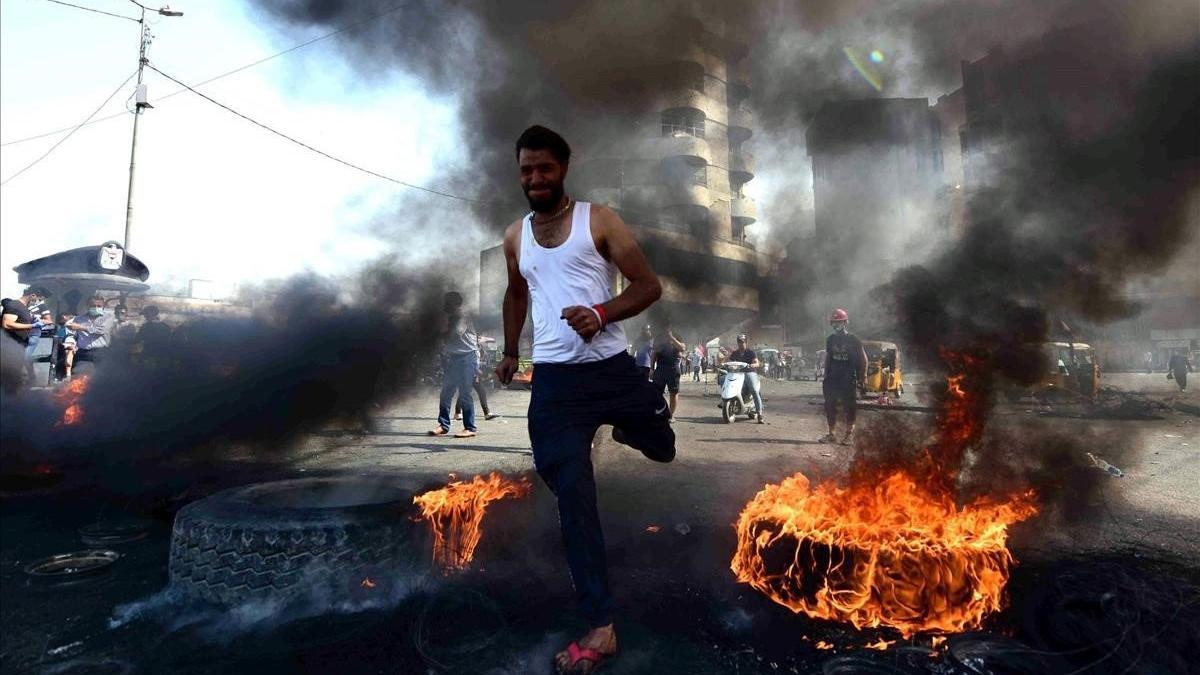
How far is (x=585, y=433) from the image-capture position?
6.93 feet

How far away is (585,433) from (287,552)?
4.42 ft

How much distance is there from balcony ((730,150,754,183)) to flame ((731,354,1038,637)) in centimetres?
687

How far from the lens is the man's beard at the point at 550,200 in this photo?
2.22 m

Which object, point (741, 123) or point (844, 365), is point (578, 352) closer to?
point (844, 365)

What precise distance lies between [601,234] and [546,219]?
0.26 meters

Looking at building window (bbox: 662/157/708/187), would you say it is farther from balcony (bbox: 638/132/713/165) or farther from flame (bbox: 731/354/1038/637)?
flame (bbox: 731/354/1038/637)

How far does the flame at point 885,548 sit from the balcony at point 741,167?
6869mm

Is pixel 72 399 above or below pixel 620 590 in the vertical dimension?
above

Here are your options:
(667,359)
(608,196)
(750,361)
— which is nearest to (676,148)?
(608,196)

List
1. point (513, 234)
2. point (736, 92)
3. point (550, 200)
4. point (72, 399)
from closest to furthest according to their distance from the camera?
point (550, 200) < point (513, 234) < point (72, 399) < point (736, 92)

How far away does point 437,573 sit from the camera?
2639mm

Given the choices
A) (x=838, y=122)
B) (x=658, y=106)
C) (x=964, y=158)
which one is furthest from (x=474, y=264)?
(x=964, y=158)

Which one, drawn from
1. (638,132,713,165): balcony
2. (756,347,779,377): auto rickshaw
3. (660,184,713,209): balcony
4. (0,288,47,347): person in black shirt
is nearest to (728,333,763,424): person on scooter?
(660,184,713,209): balcony

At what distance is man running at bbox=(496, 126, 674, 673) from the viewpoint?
2.02 metres
